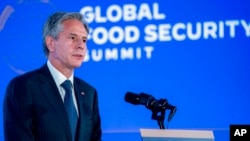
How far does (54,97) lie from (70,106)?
95mm

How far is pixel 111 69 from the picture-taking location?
447 centimetres

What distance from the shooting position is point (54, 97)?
2.57 meters

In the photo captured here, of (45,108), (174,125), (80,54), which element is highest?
(80,54)

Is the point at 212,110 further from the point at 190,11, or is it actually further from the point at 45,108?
the point at 45,108

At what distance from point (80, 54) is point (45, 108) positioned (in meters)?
0.32

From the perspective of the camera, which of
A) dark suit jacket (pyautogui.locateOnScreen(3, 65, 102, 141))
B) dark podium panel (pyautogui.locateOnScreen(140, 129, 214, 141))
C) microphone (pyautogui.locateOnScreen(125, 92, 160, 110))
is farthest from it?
microphone (pyautogui.locateOnScreen(125, 92, 160, 110))

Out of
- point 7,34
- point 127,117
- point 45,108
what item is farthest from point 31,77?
point 7,34

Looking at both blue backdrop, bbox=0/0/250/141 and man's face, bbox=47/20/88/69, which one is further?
blue backdrop, bbox=0/0/250/141

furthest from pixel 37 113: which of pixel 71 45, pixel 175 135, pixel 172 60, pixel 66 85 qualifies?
pixel 172 60

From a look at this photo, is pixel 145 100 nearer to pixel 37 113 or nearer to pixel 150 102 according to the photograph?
pixel 150 102

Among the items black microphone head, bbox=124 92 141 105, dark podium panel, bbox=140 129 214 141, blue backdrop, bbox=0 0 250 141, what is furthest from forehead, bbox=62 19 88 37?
blue backdrop, bbox=0 0 250 141

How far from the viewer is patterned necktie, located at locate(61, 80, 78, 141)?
2.58m

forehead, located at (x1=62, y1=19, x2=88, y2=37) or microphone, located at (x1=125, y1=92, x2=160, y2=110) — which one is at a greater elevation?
forehead, located at (x1=62, y1=19, x2=88, y2=37)

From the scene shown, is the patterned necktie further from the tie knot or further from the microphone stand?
the microphone stand
